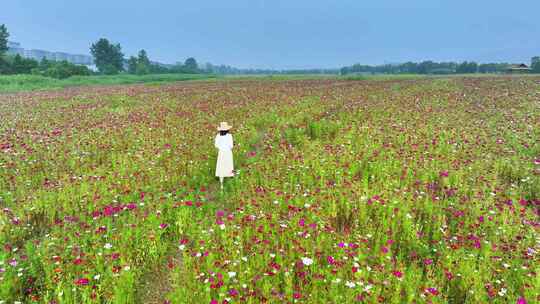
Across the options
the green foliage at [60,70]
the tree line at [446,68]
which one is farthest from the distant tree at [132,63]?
the tree line at [446,68]

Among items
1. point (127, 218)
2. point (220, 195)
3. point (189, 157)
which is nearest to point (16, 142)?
point (189, 157)

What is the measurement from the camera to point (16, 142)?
1069cm

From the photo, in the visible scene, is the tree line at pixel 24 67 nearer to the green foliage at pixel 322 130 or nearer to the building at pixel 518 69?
the green foliage at pixel 322 130

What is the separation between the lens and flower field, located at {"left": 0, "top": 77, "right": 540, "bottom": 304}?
413 centimetres

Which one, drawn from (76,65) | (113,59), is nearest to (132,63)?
(113,59)

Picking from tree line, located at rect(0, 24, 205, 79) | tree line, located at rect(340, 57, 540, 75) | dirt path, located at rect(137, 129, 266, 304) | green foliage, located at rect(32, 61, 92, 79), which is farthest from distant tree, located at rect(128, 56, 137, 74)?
dirt path, located at rect(137, 129, 266, 304)

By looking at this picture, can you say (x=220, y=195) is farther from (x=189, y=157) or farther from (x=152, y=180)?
(x=189, y=157)

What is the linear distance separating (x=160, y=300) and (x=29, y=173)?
6630 millimetres

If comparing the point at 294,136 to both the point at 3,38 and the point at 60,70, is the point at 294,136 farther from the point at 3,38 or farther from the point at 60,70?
the point at 3,38

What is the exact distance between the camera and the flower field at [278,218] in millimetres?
4129

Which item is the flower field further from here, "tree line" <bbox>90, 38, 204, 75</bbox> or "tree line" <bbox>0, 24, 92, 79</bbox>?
"tree line" <bbox>90, 38, 204, 75</bbox>

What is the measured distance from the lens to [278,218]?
5.81 m

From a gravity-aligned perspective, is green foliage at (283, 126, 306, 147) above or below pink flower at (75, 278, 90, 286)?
above

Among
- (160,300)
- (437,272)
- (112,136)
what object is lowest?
(160,300)
